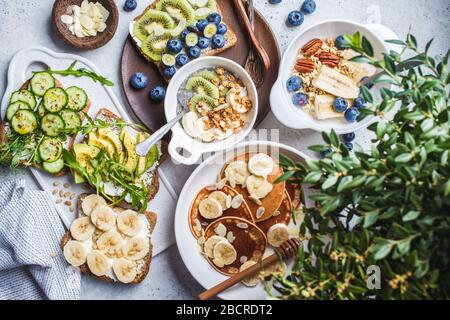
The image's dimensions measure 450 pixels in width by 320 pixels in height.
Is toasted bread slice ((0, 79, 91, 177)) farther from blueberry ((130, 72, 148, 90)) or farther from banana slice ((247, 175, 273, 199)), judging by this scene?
banana slice ((247, 175, 273, 199))

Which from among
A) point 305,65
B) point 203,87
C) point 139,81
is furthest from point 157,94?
point 305,65

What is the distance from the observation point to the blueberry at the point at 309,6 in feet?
7.20

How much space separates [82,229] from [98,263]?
0.16m

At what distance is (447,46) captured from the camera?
2.28 m

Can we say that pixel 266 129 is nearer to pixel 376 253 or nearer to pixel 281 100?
pixel 281 100

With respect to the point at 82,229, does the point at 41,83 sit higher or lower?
higher

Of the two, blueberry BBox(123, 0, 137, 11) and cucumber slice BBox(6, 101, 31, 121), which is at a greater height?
blueberry BBox(123, 0, 137, 11)

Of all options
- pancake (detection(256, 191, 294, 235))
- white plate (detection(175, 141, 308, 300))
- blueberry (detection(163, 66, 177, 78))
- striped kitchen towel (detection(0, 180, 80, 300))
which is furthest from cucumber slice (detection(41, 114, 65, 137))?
pancake (detection(256, 191, 294, 235))

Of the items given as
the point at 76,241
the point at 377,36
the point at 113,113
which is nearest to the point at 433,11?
the point at 377,36

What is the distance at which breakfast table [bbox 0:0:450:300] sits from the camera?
2180mm

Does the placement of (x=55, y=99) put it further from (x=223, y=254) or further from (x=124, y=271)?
(x=223, y=254)

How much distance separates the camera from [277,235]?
2053 millimetres

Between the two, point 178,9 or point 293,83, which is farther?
point 178,9

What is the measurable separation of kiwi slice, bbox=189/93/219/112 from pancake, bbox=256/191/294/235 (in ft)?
1.57
